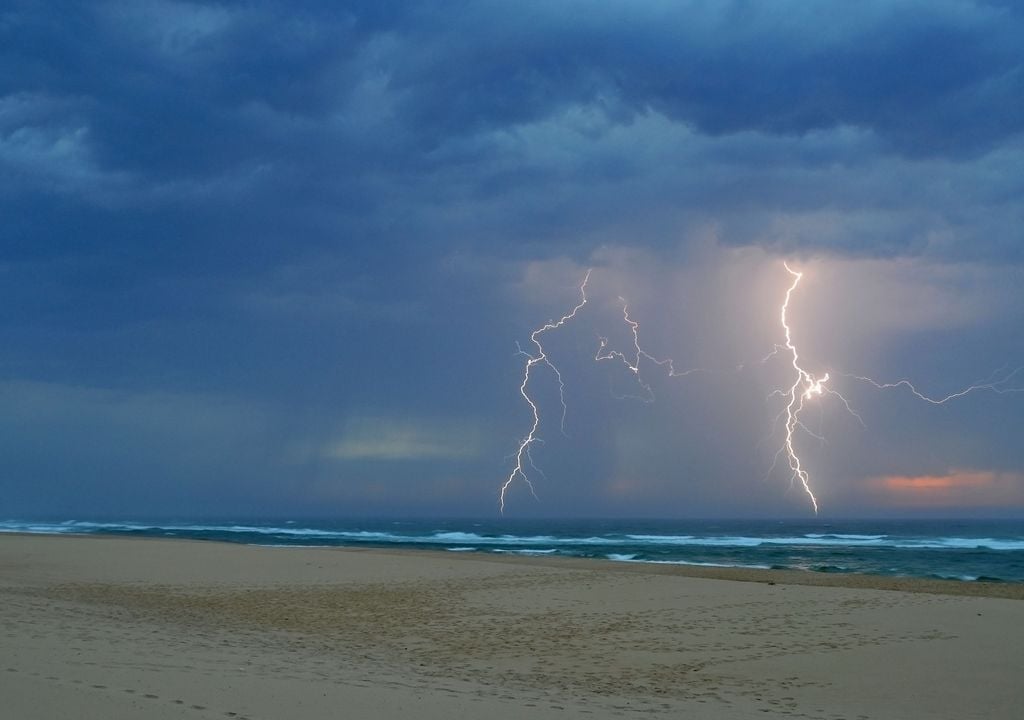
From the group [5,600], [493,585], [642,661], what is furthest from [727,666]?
[5,600]

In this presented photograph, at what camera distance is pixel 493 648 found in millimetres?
11883

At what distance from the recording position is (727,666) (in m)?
10.8

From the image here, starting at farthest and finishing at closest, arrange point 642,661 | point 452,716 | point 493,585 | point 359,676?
point 493,585 → point 642,661 → point 359,676 → point 452,716

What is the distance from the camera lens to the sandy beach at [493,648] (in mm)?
7391

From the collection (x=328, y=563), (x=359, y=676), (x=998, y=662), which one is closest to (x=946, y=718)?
(x=998, y=662)

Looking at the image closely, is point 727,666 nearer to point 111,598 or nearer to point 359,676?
point 359,676

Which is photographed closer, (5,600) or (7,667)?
(7,667)

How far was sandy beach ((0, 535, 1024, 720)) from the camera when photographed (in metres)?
7.39

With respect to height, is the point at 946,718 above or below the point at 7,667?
below

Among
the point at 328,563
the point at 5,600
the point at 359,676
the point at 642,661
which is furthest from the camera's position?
the point at 328,563

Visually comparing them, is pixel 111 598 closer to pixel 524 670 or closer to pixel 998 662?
pixel 524 670

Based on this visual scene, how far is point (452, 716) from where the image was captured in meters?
6.99

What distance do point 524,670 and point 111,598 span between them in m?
10.7

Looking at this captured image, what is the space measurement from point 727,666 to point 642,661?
111 cm
